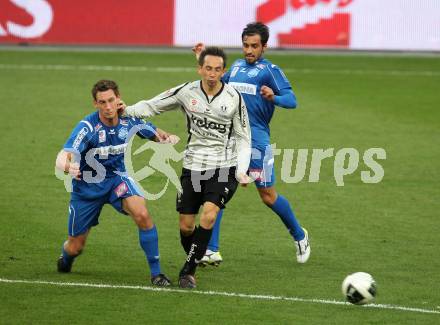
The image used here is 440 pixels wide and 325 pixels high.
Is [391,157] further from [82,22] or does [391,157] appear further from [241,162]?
[82,22]

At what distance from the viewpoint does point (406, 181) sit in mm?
15891

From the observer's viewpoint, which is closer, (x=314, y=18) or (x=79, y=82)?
(x=79, y=82)

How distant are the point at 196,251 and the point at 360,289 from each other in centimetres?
163

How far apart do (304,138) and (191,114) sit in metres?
8.65

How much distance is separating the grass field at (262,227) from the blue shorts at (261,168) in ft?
2.68

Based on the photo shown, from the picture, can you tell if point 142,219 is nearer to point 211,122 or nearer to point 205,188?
point 205,188

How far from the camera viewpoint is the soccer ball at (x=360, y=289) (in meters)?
9.51

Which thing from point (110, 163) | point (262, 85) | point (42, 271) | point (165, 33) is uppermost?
point (165, 33)

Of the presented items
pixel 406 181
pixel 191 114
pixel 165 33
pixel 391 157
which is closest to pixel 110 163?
pixel 191 114

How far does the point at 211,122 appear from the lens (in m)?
10.5

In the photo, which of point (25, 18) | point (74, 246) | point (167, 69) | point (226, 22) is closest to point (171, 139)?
point (74, 246)

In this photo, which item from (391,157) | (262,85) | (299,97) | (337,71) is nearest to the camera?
(262,85)

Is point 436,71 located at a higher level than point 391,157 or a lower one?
higher

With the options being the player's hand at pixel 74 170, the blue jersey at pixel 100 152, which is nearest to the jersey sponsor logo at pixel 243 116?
the blue jersey at pixel 100 152
